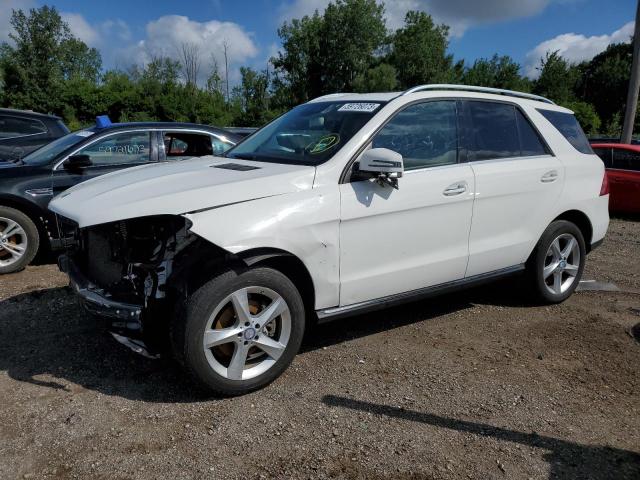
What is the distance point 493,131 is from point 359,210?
1619 mm

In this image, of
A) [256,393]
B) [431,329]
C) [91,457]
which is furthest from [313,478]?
Result: [431,329]

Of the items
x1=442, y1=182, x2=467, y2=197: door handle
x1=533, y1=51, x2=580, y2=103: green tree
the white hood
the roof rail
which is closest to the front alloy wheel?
the white hood

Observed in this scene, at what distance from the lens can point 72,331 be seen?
421 cm

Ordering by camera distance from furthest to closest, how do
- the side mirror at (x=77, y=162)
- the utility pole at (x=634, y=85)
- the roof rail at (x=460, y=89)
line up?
the utility pole at (x=634, y=85) < the side mirror at (x=77, y=162) < the roof rail at (x=460, y=89)

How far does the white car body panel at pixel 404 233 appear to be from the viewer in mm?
3455

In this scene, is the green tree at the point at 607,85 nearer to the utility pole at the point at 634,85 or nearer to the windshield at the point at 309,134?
the utility pole at the point at 634,85

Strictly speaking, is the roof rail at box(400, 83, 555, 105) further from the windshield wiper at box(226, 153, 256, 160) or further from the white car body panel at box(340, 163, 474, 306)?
the windshield wiper at box(226, 153, 256, 160)

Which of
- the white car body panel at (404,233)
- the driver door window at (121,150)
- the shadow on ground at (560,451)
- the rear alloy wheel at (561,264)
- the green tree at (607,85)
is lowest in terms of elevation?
the shadow on ground at (560,451)

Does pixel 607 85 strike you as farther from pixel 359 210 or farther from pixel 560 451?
pixel 560 451

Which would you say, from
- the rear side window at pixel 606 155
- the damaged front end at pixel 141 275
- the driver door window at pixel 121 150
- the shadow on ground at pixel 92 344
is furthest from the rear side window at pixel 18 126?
the rear side window at pixel 606 155

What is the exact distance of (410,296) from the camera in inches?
152

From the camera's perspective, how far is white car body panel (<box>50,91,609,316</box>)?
305 centimetres

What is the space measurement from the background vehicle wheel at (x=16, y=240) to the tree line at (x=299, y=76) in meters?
36.6

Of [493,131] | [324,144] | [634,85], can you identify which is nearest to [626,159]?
[634,85]
